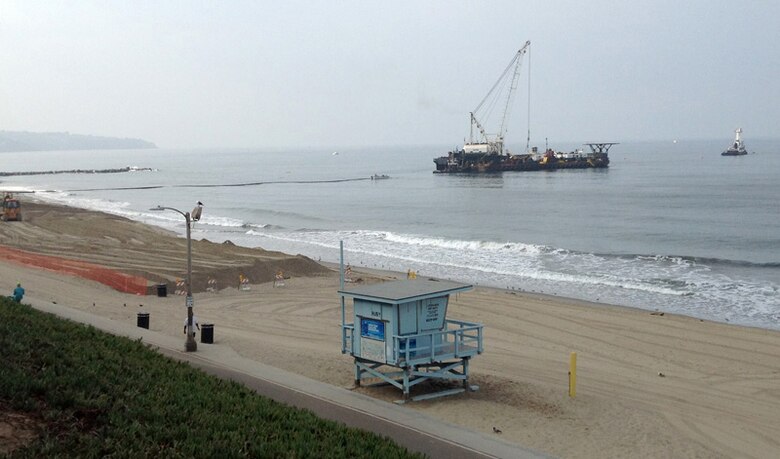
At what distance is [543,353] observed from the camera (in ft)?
76.0

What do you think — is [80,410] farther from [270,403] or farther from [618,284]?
[618,284]

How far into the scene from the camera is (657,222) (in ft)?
212

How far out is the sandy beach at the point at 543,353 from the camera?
15.5 meters

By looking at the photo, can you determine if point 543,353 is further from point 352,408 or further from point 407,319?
point 352,408

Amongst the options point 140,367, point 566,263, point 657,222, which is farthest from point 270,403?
point 657,222

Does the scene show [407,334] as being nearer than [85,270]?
Yes

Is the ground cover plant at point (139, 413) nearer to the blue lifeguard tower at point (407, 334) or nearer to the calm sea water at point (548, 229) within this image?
the blue lifeguard tower at point (407, 334)

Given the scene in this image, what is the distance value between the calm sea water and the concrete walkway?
18.4 m

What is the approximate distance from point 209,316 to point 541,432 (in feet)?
52.5

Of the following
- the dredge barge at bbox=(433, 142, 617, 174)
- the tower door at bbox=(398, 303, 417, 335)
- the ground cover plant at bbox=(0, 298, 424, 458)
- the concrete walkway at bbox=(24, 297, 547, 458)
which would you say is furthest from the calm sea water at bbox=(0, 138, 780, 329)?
the dredge barge at bbox=(433, 142, 617, 174)

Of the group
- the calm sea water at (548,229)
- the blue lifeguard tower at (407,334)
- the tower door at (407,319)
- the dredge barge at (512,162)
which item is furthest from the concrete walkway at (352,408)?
the dredge barge at (512,162)

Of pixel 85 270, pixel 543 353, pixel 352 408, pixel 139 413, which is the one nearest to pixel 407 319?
pixel 352 408

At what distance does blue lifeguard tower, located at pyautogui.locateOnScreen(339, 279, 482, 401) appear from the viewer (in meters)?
16.8

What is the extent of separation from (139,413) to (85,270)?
24930mm
